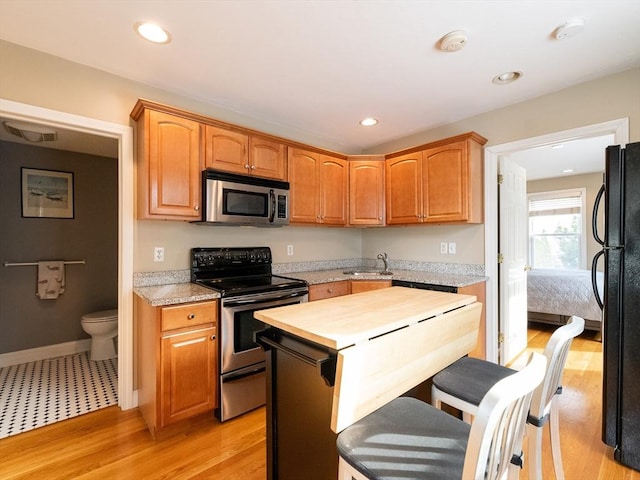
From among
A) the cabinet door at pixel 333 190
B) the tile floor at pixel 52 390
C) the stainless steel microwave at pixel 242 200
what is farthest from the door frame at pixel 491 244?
the tile floor at pixel 52 390

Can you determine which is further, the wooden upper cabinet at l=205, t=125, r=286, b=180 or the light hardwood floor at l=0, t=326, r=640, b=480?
the wooden upper cabinet at l=205, t=125, r=286, b=180

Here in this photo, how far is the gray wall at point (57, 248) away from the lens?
3.22m

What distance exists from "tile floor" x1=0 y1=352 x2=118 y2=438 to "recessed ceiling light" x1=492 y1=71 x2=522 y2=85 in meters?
3.99

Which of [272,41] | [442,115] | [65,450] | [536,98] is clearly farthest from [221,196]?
[536,98]

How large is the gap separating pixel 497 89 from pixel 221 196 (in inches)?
97.2

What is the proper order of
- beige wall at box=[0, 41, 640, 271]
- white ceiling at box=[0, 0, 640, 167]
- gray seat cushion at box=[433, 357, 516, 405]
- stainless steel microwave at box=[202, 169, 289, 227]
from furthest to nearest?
stainless steel microwave at box=[202, 169, 289, 227]
beige wall at box=[0, 41, 640, 271]
white ceiling at box=[0, 0, 640, 167]
gray seat cushion at box=[433, 357, 516, 405]

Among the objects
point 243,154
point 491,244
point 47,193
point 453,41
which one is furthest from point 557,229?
point 47,193

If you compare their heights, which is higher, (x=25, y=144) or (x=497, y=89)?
(x=497, y=89)

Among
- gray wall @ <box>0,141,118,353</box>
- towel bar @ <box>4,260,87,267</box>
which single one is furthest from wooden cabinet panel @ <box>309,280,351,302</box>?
towel bar @ <box>4,260,87,267</box>

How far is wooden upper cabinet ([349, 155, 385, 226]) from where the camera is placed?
3549 mm

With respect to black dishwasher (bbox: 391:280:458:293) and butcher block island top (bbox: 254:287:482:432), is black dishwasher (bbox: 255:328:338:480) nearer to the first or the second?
butcher block island top (bbox: 254:287:482:432)

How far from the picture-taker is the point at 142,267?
2.44 metres

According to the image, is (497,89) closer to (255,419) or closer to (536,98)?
(536,98)

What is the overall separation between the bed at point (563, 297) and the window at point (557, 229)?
1.80m
